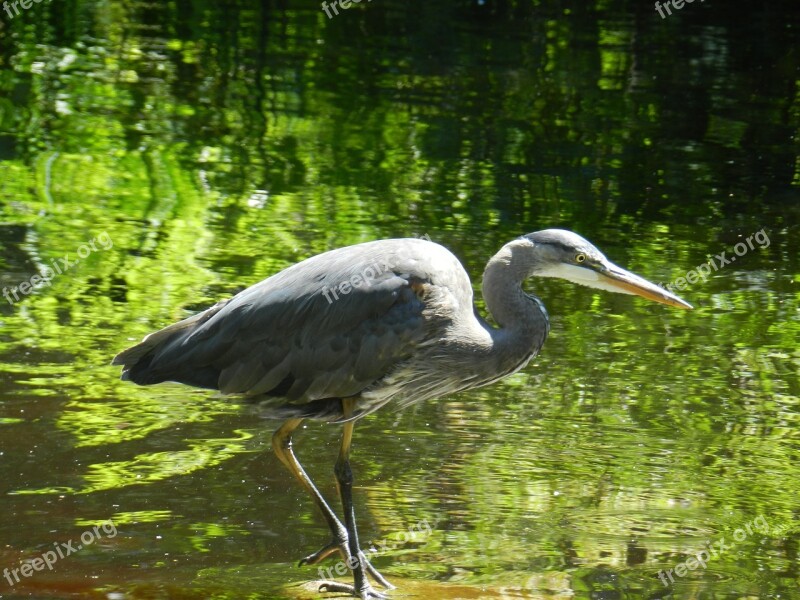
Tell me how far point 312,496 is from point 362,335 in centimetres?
78

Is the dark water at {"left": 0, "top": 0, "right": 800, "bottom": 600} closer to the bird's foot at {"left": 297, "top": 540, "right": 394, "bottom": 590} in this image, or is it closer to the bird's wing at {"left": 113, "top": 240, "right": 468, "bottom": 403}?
the bird's foot at {"left": 297, "top": 540, "right": 394, "bottom": 590}

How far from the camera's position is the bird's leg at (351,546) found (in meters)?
5.52

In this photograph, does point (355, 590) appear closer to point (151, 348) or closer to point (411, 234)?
point (151, 348)

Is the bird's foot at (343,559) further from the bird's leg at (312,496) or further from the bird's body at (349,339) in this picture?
the bird's body at (349,339)

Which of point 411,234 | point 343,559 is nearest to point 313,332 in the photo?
point 343,559

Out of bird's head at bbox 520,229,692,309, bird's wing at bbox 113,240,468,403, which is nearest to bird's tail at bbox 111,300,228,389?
bird's wing at bbox 113,240,468,403

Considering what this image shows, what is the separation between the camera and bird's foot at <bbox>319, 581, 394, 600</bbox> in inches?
216

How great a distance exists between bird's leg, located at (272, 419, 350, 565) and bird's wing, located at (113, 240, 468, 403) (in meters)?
0.25

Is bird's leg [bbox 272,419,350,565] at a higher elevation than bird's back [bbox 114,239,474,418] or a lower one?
lower

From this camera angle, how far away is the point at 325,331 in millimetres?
5836

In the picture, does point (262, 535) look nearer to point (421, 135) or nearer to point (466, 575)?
point (466, 575)

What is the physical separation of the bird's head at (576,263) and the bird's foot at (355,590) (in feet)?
5.25

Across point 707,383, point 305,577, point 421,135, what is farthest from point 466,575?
point 421,135

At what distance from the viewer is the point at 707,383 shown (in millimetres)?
7953
